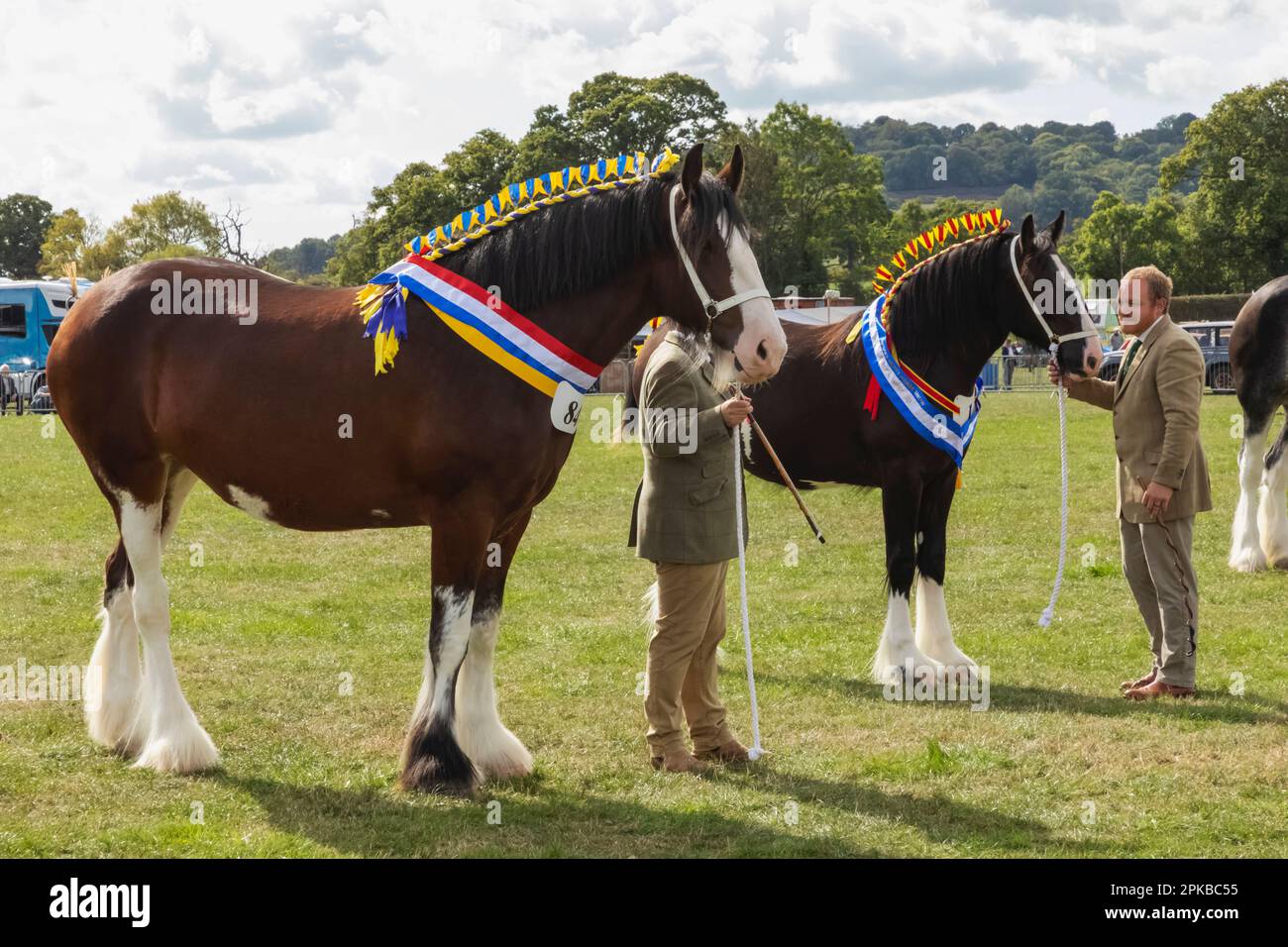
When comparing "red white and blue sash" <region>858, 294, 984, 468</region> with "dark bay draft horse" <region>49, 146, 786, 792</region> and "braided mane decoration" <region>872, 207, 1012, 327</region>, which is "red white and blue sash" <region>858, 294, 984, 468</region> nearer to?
"braided mane decoration" <region>872, 207, 1012, 327</region>

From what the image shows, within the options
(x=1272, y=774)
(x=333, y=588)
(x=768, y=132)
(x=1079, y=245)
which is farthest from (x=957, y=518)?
(x=1079, y=245)

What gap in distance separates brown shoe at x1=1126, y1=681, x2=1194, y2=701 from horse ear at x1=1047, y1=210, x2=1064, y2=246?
279 centimetres

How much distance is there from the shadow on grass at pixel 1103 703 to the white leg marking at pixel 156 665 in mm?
3641

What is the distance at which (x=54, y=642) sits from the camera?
8828 millimetres

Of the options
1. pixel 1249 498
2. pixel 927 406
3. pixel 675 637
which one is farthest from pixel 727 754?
pixel 1249 498

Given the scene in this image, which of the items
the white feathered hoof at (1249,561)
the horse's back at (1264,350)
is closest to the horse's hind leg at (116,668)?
the white feathered hoof at (1249,561)

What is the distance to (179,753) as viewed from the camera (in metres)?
6.05

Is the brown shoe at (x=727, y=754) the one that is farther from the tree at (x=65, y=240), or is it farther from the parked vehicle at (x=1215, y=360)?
the tree at (x=65, y=240)

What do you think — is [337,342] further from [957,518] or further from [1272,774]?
[957,518]

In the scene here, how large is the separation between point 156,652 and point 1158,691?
→ 18.7ft

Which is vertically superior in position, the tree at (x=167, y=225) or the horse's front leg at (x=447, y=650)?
the tree at (x=167, y=225)

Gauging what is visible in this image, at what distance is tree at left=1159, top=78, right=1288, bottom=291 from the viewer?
59750mm

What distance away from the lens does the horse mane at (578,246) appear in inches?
216

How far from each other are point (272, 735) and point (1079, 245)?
7734cm
